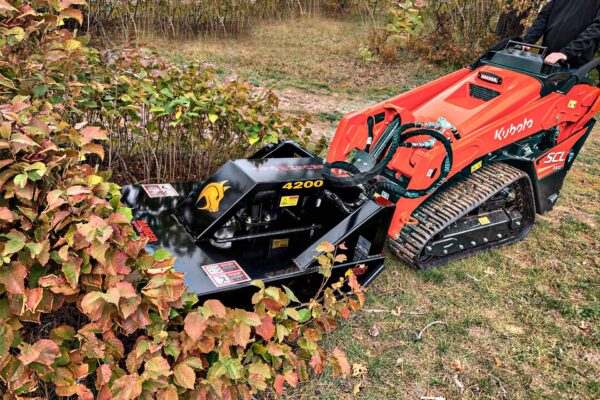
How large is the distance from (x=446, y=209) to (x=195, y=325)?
8.17ft

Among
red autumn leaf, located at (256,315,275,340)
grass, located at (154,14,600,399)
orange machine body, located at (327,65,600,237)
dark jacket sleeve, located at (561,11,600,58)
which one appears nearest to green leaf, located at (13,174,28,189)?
red autumn leaf, located at (256,315,275,340)

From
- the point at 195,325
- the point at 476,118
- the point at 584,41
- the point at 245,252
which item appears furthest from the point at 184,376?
the point at 584,41

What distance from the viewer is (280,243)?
10.4ft

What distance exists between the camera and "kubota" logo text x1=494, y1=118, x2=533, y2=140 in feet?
13.1

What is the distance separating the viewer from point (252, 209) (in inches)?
125

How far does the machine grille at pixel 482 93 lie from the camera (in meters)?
4.21

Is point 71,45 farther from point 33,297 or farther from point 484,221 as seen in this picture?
point 484,221

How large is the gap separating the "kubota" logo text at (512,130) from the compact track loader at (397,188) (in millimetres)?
11

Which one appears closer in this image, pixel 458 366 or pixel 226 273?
pixel 226 273

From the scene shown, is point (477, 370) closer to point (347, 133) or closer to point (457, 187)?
point (457, 187)

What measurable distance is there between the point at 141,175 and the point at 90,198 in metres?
2.54

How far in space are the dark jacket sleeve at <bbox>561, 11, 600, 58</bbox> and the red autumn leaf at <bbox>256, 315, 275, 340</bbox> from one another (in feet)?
12.1

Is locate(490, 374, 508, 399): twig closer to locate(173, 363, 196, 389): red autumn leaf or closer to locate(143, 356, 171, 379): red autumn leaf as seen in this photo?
locate(173, 363, 196, 389): red autumn leaf

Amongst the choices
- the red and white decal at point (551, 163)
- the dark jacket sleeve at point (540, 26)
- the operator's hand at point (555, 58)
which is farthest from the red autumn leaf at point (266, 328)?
the dark jacket sleeve at point (540, 26)
